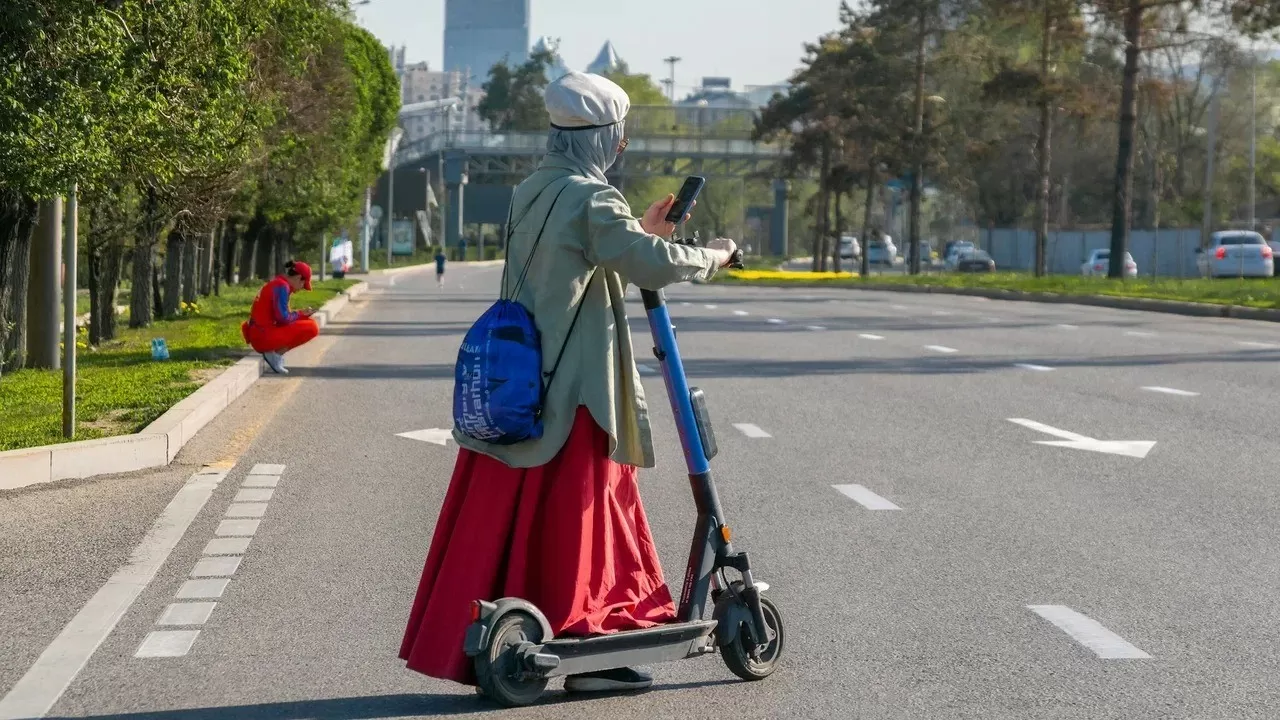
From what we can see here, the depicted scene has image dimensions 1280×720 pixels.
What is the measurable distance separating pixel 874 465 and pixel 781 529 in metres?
2.71

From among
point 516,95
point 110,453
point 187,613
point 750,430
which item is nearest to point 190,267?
point 750,430

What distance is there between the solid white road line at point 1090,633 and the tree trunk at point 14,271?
1240 centimetres

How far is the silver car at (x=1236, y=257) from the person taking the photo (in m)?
54.8

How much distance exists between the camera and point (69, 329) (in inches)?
498

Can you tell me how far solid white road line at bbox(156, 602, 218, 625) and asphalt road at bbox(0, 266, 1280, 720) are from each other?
0.10ft

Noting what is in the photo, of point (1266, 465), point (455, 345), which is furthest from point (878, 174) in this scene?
point (1266, 465)

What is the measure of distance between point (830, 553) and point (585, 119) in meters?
3.49

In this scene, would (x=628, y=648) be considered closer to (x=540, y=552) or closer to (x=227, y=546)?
(x=540, y=552)

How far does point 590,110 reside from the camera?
5637 mm

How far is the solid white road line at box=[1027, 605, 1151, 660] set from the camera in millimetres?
6566

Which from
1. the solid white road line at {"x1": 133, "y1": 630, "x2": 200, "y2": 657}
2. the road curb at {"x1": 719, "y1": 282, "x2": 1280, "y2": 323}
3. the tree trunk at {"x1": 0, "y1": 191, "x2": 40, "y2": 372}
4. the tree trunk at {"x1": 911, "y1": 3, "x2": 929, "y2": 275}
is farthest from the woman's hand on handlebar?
the tree trunk at {"x1": 911, "y1": 3, "x2": 929, "y2": 275}

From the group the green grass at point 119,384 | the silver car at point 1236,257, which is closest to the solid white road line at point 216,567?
the green grass at point 119,384

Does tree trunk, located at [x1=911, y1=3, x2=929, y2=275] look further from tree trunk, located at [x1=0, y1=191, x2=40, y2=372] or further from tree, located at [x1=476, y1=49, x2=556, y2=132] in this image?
tree, located at [x1=476, y1=49, x2=556, y2=132]

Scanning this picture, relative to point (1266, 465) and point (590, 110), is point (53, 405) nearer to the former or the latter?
point (1266, 465)
